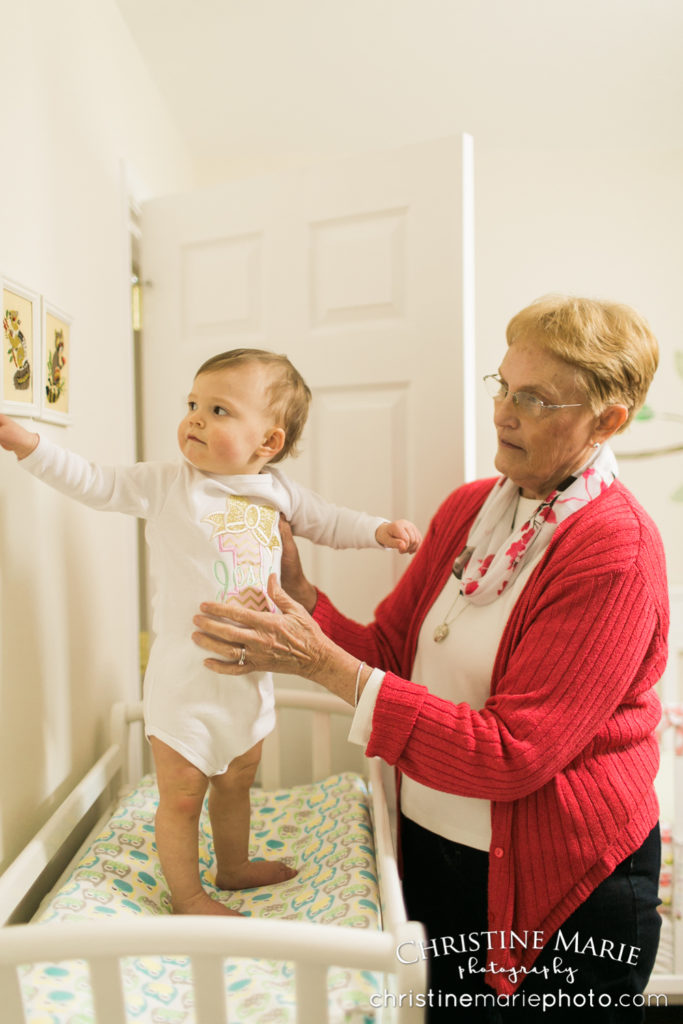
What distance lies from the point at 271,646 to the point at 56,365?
0.67 m

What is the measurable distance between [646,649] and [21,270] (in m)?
1.19

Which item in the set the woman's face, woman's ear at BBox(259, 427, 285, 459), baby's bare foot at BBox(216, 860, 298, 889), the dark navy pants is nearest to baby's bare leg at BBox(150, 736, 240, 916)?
baby's bare foot at BBox(216, 860, 298, 889)

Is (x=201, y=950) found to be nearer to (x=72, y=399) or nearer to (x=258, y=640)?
(x=258, y=640)

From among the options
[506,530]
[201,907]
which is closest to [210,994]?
[201,907]

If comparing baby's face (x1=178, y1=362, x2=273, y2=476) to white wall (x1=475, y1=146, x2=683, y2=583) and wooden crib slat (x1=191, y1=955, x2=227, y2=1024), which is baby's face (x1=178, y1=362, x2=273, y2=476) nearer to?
wooden crib slat (x1=191, y1=955, x2=227, y2=1024)

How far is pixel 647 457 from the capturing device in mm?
2711

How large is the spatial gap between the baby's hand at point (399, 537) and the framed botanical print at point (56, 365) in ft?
2.07

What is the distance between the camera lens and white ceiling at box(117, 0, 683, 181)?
1.81 m

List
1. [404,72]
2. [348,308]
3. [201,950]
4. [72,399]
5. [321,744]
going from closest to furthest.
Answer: [201,950] < [72,399] < [348,308] < [321,744] < [404,72]

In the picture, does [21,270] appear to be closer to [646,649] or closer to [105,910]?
[105,910]

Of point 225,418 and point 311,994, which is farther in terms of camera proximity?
point 225,418

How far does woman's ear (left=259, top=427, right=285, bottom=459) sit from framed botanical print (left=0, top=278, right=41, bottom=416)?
15.9 inches

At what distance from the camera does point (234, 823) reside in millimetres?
1224

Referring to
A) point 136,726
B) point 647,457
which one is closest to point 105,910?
point 136,726
